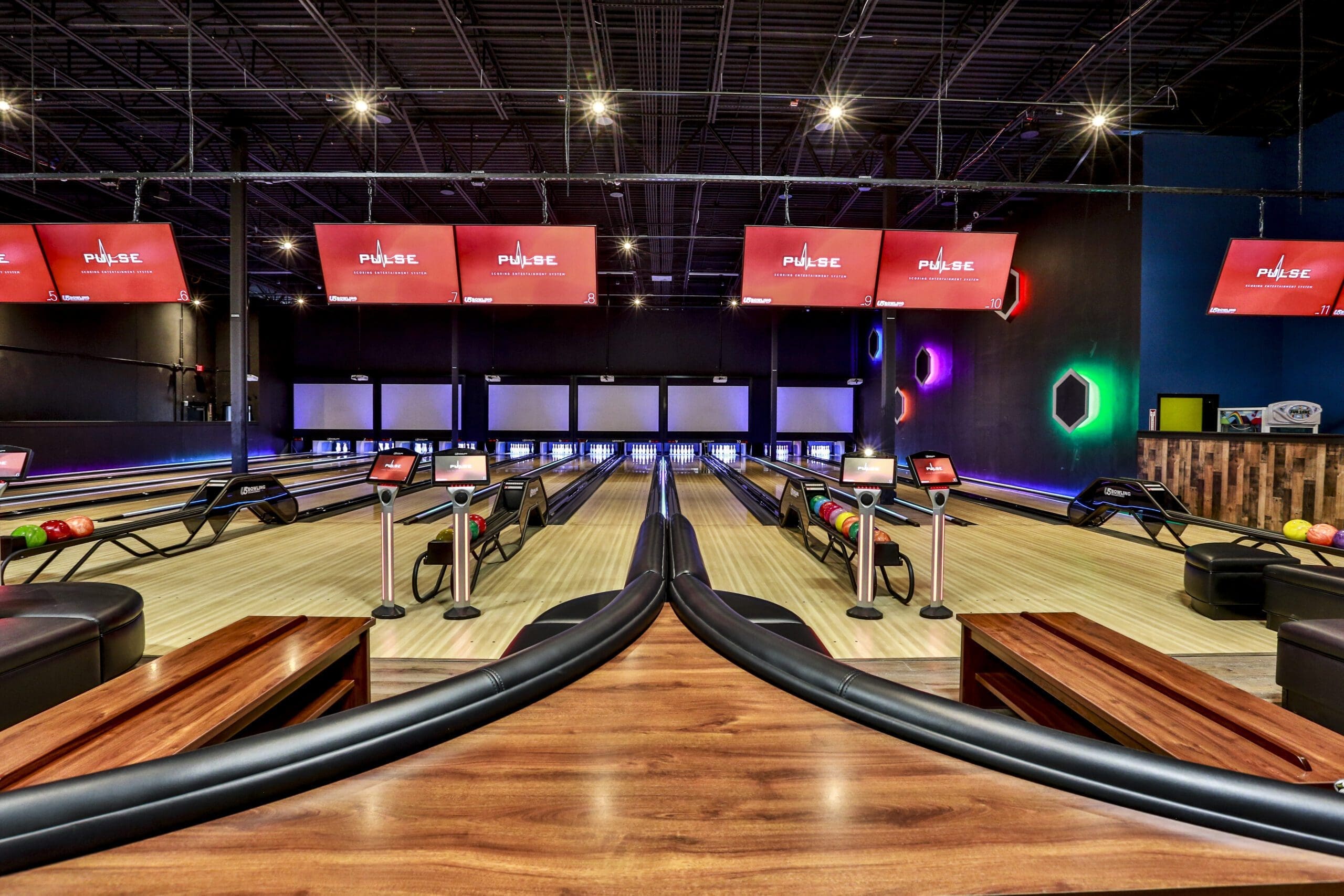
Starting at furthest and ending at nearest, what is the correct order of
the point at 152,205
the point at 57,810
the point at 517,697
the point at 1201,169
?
the point at 152,205 → the point at 1201,169 → the point at 517,697 → the point at 57,810

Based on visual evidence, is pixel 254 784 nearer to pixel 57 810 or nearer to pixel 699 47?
pixel 57 810

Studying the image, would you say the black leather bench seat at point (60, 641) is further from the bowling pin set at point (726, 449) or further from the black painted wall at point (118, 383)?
the bowling pin set at point (726, 449)

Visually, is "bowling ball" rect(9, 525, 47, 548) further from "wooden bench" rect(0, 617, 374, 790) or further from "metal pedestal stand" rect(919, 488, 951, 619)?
"metal pedestal stand" rect(919, 488, 951, 619)

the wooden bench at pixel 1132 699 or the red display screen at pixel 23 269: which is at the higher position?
the red display screen at pixel 23 269

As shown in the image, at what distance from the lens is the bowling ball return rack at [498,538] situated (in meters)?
3.76

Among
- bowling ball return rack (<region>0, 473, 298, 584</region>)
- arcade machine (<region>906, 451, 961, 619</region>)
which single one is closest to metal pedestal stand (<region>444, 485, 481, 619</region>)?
bowling ball return rack (<region>0, 473, 298, 584</region>)

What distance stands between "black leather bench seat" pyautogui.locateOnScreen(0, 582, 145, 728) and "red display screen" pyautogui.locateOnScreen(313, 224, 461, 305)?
4.31m

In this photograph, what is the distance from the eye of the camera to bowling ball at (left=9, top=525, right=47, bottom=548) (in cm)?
347

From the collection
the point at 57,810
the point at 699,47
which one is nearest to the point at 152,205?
the point at 699,47

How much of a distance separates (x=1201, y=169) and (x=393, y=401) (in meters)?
16.2

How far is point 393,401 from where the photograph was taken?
15430mm

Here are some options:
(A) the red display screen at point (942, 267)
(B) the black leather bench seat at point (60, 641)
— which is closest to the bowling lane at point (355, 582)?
(B) the black leather bench seat at point (60, 641)

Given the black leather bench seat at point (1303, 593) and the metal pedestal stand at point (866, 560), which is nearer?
the black leather bench seat at point (1303, 593)

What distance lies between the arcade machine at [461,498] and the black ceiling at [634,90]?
2.99m
